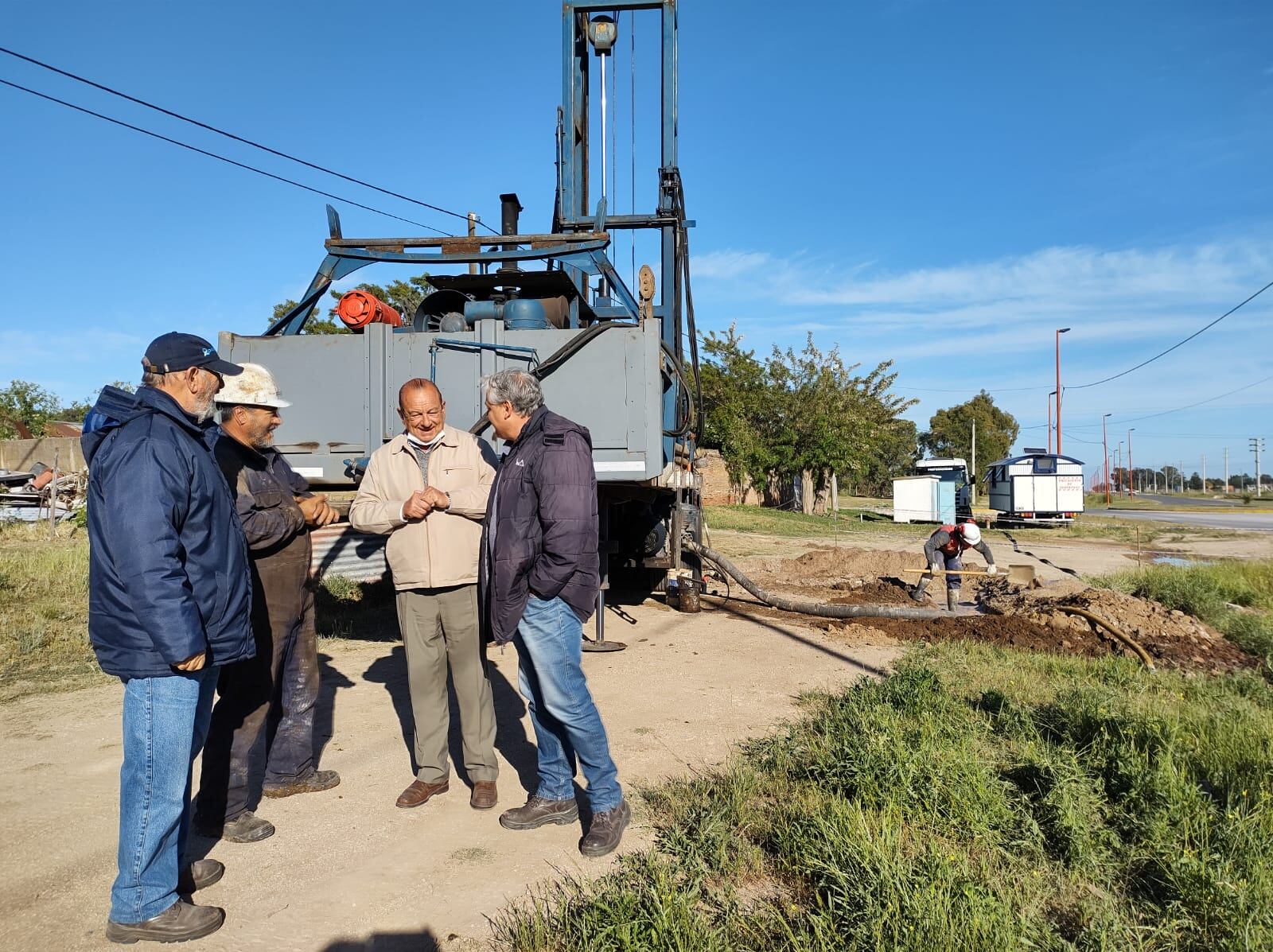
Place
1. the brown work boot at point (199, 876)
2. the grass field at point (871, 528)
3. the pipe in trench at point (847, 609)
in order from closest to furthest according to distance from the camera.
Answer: the brown work boot at point (199, 876), the pipe in trench at point (847, 609), the grass field at point (871, 528)

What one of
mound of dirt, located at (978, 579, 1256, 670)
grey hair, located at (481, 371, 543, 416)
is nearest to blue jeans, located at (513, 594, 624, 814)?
grey hair, located at (481, 371, 543, 416)

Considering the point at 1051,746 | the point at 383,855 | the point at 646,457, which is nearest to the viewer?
the point at 383,855

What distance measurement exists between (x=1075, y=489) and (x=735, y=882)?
27356 mm

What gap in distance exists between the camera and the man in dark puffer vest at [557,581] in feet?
10.6

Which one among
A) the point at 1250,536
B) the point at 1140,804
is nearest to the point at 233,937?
the point at 1140,804

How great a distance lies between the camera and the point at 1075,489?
26.5 m

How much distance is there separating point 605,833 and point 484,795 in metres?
0.77

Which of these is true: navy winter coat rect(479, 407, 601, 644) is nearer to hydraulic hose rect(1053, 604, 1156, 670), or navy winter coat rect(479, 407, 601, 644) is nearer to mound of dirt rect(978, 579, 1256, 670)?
hydraulic hose rect(1053, 604, 1156, 670)

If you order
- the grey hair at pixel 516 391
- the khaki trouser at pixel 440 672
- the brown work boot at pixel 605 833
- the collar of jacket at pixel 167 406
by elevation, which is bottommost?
the brown work boot at pixel 605 833

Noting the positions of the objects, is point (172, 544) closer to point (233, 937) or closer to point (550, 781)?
point (233, 937)

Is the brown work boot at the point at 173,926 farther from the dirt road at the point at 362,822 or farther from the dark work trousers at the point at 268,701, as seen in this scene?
the dark work trousers at the point at 268,701

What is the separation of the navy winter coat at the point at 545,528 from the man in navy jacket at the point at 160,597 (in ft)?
3.10

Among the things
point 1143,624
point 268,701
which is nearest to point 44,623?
point 268,701

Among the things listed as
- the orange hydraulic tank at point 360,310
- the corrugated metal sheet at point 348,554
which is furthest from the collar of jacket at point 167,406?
the corrugated metal sheet at point 348,554
